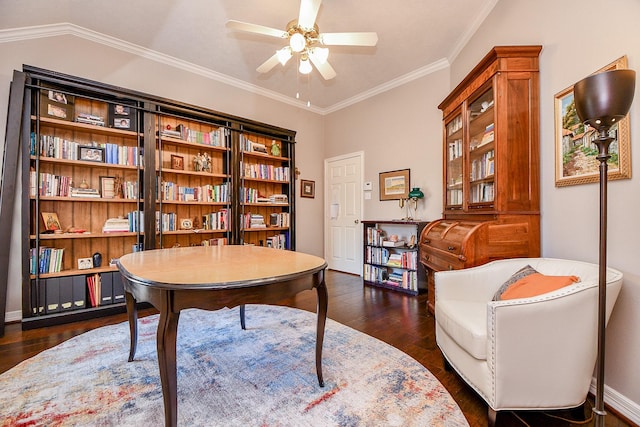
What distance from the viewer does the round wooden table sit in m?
1.07

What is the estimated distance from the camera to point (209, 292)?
1115 millimetres

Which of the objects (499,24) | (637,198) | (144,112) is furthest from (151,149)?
(637,198)

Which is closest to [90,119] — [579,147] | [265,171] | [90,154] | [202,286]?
[90,154]

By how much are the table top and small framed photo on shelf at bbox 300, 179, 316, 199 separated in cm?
310

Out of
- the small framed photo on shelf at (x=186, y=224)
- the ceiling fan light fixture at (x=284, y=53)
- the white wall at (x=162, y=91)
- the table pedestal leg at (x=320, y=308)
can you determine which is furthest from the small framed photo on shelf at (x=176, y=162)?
the table pedestal leg at (x=320, y=308)

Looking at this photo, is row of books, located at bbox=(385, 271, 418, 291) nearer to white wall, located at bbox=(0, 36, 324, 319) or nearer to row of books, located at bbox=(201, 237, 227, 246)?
white wall, located at bbox=(0, 36, 324, 319)

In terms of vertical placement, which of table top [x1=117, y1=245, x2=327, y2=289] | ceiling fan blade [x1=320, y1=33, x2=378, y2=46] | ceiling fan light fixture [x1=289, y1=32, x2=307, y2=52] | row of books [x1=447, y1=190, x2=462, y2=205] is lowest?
table top [x1=117, y1=245, x2=327, y2=289]

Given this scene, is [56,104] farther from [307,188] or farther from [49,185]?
[307,188]

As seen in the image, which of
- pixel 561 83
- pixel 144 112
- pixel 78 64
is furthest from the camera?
pixel 144 112

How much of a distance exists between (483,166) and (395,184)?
173 cm

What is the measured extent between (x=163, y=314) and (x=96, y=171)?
269cm

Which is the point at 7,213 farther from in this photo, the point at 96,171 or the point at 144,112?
the point at 144,112

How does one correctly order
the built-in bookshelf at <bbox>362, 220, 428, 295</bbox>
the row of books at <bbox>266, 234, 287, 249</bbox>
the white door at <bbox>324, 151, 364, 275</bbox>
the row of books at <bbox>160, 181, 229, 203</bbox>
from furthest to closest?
the white door at <bbox>324, 151, 364, 275</bbox>, the row of books at <bbox>266, 234, 287, 249</bbox>, the built-in bookshelf at <bbox>362, 220, 428, 295</bbox>, the row of books at <bbox>160, 181, 229, 203</bbox>

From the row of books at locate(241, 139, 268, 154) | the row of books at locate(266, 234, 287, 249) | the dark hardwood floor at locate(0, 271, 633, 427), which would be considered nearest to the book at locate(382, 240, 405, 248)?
the dark hardwood floor at locate(0, 271, 633, 427)
